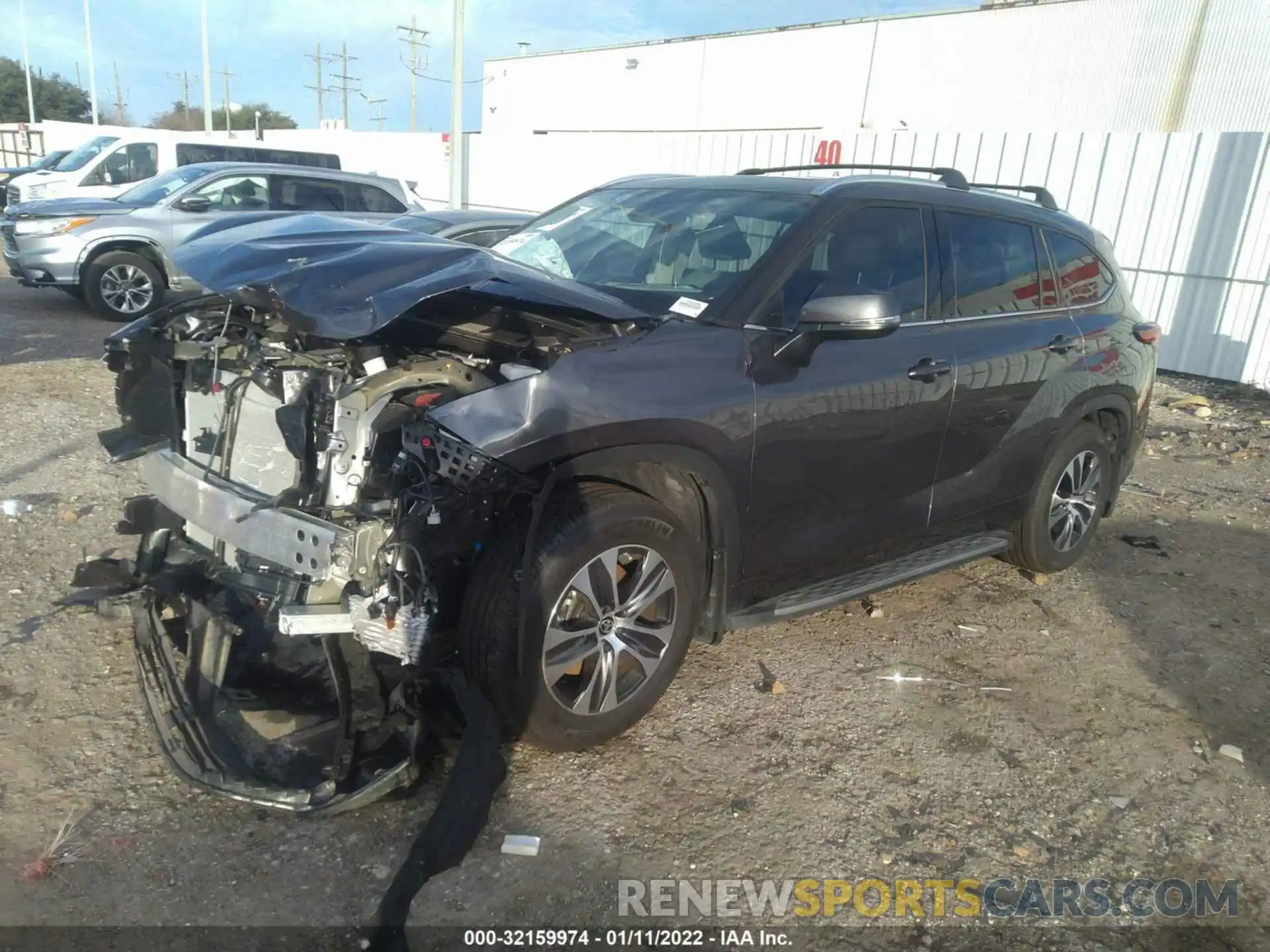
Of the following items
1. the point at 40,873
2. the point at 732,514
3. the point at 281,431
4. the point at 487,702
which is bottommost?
the point at 40,873

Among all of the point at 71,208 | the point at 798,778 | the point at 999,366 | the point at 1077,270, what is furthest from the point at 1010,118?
the point at 798,778

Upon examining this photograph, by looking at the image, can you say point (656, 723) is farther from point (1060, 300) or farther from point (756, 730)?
point (1060, 300)

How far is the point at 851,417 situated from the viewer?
3.66 m

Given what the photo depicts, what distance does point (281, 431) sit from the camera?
10.1 ft

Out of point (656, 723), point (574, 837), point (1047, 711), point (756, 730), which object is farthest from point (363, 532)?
point (1047, 711)

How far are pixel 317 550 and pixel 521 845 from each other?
1067 mm

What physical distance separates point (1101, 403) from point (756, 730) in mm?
2753

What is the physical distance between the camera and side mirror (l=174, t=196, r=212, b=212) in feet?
35.9

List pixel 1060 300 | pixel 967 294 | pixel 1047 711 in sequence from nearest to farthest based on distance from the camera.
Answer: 1. pixel 1047 711
2. pixel 967 294
3. pixel 1060 300

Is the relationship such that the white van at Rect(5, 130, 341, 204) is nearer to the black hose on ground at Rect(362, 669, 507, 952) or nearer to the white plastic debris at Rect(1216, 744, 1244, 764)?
the black hose on ground at Rect(362, 669, 507, 952)

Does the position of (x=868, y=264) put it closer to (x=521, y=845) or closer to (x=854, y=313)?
(x=854, y=313)

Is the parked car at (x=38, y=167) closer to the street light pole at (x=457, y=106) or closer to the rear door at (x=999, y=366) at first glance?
the street light pole at (x=457, y=106)

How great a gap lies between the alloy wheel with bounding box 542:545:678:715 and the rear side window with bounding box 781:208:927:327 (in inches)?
43.1

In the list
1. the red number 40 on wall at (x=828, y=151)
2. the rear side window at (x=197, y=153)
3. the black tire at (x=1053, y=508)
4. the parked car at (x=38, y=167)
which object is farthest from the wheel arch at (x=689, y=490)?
the parked car at (x=38, y=167)
